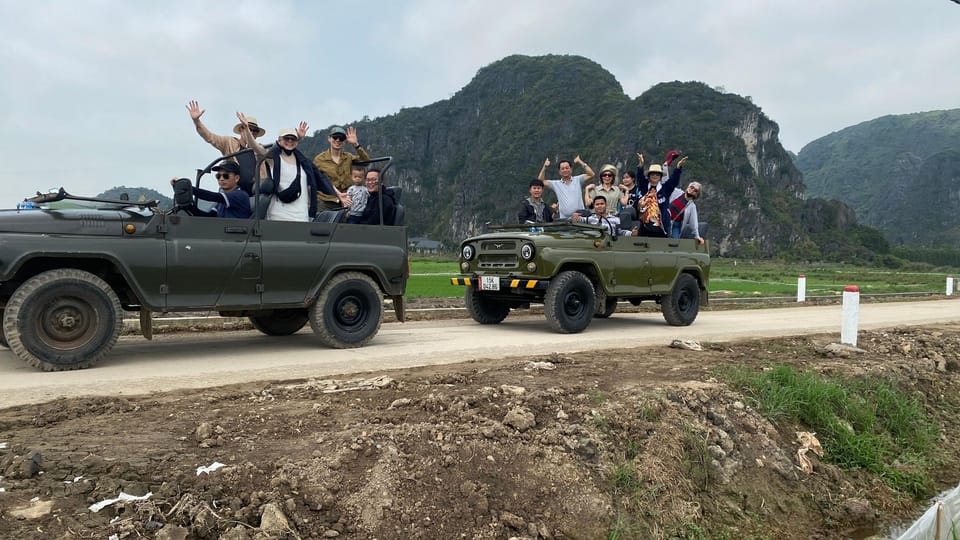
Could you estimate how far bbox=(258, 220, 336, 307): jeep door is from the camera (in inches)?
273

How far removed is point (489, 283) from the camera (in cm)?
952

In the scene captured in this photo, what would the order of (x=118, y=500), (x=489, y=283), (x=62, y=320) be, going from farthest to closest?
1. (x=489, y=283)
2. (x=62, y=320)
3. (x=118, y=500)

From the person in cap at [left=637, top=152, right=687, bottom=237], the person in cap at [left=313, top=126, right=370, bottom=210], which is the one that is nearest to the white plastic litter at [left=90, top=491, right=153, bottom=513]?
the person in cap at [left=313, top=126, right=370, bottom=210]

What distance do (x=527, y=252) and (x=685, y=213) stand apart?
3.87 metres

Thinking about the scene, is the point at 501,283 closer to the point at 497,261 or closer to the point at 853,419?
the point at 497,261

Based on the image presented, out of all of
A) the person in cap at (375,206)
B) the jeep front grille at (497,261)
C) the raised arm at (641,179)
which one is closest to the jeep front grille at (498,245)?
the jeep front grille at (497,261)

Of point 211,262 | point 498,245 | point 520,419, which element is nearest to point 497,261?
point 498,245

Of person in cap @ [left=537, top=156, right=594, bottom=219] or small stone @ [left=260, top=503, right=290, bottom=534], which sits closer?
small stone @ [left=260, top=503, right=290, bottom=534]

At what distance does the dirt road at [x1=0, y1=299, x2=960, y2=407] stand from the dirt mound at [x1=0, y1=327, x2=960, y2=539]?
0.56 m

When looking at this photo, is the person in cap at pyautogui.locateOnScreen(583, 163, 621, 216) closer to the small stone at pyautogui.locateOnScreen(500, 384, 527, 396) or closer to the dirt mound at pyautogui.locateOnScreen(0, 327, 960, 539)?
the dirt mound at pyautogui.locateOnScreen(0, 327, 960, 539)

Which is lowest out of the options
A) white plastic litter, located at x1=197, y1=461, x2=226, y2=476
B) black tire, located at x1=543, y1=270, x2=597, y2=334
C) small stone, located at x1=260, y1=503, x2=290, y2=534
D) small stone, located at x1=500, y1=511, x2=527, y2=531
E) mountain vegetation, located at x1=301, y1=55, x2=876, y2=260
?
small stone, located at x1=500, y1=511, x2=527, y2=531

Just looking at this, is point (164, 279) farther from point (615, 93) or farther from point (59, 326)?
point (615, 93)

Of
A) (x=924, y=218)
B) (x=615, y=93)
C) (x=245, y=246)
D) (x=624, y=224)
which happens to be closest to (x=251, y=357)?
(x=245, y=246)

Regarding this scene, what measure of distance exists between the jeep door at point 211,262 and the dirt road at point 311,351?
61cm
